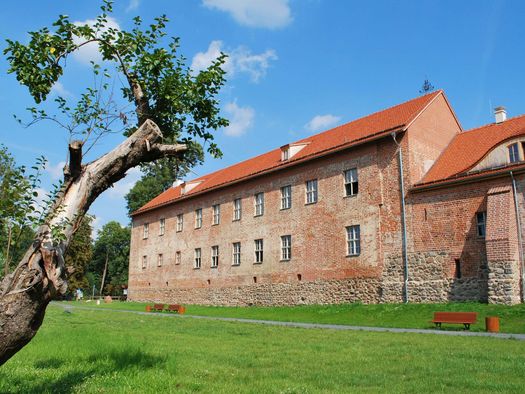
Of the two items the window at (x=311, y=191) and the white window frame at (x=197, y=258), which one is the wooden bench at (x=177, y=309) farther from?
the window at (x=311, y=191)

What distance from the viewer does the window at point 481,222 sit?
67.1ft

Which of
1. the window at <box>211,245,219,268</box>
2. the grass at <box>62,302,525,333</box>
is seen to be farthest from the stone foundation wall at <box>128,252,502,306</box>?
the window at <box>211,245,219,268</box>

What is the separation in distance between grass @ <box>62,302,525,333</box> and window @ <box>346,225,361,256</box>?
9.08 ft

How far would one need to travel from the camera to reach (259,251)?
30.5m

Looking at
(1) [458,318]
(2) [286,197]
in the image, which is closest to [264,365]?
(1) [458,318]

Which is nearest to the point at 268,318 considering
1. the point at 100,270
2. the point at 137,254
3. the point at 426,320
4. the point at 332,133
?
the point at 426,320

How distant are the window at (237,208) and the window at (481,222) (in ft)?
52.6

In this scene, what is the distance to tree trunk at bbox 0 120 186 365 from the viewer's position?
16.2ft

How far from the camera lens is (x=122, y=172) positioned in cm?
622

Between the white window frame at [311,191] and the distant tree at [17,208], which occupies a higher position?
the white window frame at [311,191]

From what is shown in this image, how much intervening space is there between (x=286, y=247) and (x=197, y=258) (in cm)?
1003

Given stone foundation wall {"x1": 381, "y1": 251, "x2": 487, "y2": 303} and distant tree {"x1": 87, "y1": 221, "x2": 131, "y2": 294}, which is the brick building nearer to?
stone foundation wall {"x1": 381, "y1": 251, "x2": 487, "y2": 303}

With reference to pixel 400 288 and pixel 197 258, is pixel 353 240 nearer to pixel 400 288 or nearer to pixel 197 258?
pixel 400 288

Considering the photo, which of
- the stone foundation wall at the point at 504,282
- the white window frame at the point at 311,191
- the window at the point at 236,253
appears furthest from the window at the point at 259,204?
the stone foundation wall at the point at 504,282
